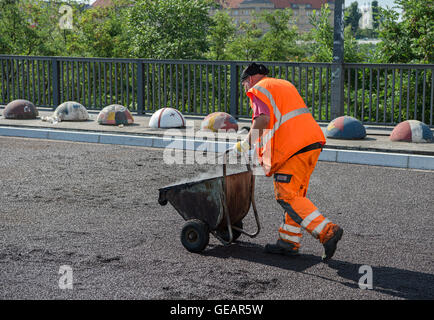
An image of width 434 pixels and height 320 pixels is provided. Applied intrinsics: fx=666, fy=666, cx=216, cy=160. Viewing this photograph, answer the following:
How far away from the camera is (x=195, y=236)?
5.03 m

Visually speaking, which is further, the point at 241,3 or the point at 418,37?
the point at 241,3

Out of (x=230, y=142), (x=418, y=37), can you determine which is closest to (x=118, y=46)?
(x=418, y=37)

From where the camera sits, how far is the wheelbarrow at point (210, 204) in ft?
16.3

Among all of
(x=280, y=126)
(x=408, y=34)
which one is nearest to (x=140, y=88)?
(x=408, y=34)

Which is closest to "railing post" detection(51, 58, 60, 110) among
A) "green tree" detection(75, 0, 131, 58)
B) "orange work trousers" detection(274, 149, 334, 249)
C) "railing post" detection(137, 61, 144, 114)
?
"railing post" detection(137, 61, 144, 114)

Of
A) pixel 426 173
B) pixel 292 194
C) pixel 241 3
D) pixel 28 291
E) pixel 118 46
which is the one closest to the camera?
pixel 28 291

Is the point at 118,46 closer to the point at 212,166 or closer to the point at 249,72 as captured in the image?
the point at 212,166

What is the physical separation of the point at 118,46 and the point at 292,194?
2323 cm

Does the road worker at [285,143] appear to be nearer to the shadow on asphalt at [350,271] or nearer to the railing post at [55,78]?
the shadow on asphalt at [350,271]

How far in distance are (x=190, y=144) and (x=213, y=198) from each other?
5.31m

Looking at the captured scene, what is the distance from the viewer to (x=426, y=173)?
27.5ft

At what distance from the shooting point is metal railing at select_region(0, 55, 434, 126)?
39.1 feet

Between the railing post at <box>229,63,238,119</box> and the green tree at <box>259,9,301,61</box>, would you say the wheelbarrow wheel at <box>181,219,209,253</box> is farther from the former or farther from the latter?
the green tree at <box>259,9,301,61</box>

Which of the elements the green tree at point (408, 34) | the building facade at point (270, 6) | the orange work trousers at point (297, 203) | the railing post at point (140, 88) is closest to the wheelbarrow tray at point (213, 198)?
the orange work trousers at point (297, 203)
